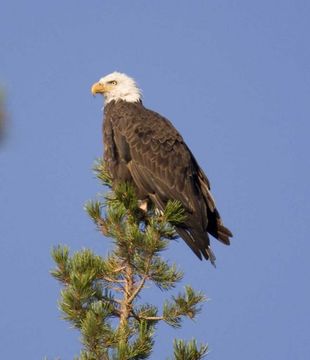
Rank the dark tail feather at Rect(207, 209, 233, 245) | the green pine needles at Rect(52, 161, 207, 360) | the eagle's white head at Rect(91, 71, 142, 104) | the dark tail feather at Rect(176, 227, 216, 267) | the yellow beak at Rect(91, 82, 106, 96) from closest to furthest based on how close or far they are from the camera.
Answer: the green pine needles at Rect(52, 161, 207, 360) → the dark tail feather at Rect(176, 227, 216, 267) → the dark tail feather at Rect(207, 209, 233, 245) → the eagle's white head at Rect(91, 71, 142, 104) → the yellow beak at Rect(91, 82, 106, 96)

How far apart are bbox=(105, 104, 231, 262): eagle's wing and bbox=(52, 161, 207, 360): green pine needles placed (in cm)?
155

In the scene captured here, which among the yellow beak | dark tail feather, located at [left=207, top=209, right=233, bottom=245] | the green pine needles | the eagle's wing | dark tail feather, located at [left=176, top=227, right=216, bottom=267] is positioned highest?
the yellow beak

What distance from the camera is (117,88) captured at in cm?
806

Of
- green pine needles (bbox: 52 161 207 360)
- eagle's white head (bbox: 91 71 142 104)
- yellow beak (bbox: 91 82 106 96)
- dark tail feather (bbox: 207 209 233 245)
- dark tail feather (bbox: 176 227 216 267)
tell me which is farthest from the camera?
yellow beak (bbox: 91 82 106 96)

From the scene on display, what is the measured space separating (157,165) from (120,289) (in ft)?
8.77

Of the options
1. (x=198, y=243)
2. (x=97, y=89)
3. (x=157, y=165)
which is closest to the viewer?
(x=198, y=243)

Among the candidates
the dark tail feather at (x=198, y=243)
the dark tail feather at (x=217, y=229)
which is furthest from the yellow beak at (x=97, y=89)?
the dark tail feather at (x=198, y=243)

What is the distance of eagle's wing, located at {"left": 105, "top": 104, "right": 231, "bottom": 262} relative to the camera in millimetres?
6266

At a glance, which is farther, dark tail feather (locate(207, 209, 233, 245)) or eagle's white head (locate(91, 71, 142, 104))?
eagle's white head (locate(91, 71, 142, 104))

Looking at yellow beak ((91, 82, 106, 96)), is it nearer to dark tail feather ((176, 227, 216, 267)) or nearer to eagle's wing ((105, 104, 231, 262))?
eagle's wing ((105, 104, 231, 262))

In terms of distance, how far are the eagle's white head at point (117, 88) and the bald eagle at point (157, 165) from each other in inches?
25.1

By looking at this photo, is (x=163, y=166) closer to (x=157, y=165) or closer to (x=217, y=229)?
(x=157, y=165)

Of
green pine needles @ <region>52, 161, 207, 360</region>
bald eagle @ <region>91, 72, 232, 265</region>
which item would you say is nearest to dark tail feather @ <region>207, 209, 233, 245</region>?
bald eagle @ <region>91, 72, 232, 265</region>

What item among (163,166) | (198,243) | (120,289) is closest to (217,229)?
(198,243)
